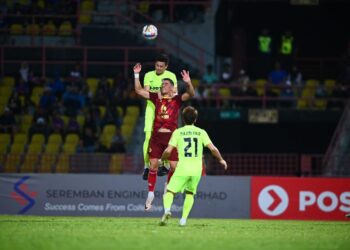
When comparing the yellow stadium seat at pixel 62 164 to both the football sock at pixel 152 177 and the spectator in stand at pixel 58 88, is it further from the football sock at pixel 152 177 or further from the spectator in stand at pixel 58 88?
the football sock at pixel 152 177

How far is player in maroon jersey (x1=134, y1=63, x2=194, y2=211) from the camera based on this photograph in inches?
708

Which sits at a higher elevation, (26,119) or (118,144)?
(26,119)

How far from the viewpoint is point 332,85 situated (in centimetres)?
3178

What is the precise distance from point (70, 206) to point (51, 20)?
12.3 m

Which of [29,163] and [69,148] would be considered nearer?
[29,163]

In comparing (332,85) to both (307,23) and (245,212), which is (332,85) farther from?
(245,212)

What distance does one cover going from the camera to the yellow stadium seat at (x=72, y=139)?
28.5 m

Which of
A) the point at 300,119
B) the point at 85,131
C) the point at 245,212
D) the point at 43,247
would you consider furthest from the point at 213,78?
the point at 43,247

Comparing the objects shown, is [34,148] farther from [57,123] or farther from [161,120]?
[161,120]

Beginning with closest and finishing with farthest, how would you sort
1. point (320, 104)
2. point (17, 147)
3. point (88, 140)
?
1. point (17, 147)
2. point (88, 140)
3. point (320, 104)

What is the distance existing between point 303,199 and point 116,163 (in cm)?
495


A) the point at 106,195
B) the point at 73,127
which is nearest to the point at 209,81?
the point at 73,127

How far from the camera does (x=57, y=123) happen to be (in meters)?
29.0

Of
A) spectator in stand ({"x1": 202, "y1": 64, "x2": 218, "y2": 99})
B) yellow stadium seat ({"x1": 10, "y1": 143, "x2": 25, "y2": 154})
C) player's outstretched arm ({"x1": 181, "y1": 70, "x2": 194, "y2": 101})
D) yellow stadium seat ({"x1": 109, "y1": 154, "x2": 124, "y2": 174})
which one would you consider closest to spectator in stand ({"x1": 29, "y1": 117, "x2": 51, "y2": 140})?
yellow stadium seat ({"x1": 10, "y1": 143, "x2": 25, "y2": 154})
